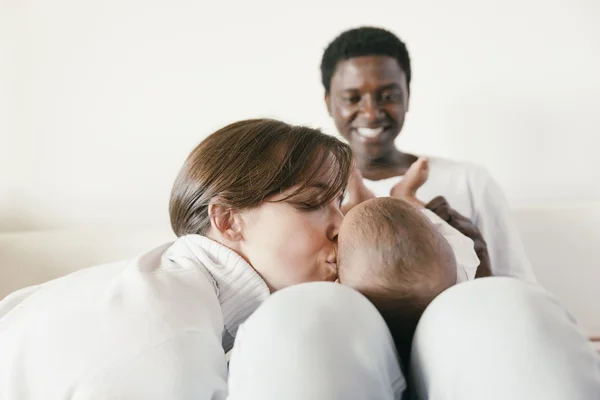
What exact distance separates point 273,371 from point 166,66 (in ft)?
4.75

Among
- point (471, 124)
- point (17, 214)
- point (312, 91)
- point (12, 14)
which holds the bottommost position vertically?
point (17, 214)

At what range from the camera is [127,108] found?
5.88 feet

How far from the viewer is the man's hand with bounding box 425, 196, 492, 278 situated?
3.89 ft

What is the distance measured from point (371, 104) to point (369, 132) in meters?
0.06

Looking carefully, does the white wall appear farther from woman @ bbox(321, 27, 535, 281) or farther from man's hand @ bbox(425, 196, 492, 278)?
man's hand @ bbox(425, 196, 492, 278)

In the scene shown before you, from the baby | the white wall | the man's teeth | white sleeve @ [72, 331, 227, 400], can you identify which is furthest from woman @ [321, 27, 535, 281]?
white sleeve @ [72, 331, 227, 400]

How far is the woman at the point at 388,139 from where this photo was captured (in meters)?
1.35

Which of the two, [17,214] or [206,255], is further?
[17,214]

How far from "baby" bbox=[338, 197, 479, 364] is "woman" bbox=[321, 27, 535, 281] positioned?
633mm

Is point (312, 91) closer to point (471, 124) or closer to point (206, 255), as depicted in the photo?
point (471, 124)

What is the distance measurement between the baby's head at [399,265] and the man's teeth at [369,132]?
2.34 ft

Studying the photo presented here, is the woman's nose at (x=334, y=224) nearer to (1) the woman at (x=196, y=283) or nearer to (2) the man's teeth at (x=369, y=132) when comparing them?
(1) the woman at (x=196, y=283)

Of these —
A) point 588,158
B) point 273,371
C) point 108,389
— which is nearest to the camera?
point 273,371

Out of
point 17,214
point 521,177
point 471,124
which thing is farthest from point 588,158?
point 17,214
